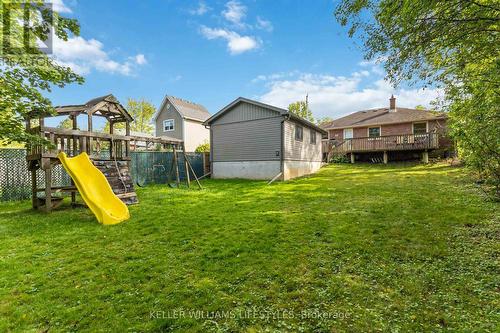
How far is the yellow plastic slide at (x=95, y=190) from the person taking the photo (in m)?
6.23

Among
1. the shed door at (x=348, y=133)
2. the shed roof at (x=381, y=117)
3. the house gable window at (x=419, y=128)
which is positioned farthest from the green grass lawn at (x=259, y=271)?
the shed door at (x=348, y=133)

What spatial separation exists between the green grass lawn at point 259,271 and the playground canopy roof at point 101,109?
3357 mm

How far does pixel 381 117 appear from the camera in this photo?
21.5m

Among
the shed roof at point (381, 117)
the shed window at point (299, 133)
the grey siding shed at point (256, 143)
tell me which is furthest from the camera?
the shed roof at point (381, 117)

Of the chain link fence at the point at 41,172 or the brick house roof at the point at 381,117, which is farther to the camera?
the brick house roof at the point at 381,117

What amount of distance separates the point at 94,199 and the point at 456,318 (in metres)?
7.36

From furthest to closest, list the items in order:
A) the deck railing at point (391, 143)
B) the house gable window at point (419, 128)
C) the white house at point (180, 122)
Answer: the white house at point (180, 122) → the house gable window at point (419, 128) → the deck railing at point (391, 143)

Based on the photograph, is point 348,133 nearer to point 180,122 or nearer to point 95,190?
point 180,122

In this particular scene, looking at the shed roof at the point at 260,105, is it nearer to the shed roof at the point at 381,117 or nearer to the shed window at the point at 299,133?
the shed window at the point at 299,133

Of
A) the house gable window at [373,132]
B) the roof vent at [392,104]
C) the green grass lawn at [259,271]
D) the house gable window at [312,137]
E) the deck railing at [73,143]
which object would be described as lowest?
the green grass lawn at [259,271]

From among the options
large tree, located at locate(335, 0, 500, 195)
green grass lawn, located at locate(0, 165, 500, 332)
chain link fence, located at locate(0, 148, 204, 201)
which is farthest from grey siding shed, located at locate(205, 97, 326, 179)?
large tree, located at locate(335, 0, 500, 195)

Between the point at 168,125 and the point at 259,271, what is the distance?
75.0ft

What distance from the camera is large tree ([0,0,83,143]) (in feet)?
12.8

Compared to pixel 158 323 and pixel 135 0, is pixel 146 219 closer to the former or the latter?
pixel 158 323
